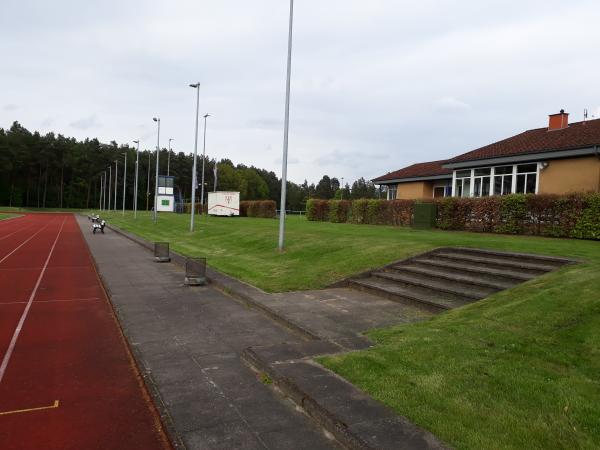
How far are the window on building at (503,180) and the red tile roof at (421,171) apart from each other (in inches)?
220

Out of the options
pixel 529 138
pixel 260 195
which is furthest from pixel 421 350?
pixel 260 195

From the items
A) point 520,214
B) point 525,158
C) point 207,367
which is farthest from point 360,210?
point 207,367

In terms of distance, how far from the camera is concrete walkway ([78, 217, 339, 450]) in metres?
4.22

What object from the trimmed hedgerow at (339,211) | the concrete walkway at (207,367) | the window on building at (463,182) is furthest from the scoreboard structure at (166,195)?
the concrete walkway at (207,367)

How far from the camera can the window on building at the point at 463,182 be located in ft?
94.7

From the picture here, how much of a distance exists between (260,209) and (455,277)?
41.6 meters

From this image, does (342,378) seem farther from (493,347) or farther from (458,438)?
(493,347)

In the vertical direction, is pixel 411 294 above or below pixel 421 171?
below

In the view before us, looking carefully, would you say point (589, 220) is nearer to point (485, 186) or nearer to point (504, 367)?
point (485, 186)

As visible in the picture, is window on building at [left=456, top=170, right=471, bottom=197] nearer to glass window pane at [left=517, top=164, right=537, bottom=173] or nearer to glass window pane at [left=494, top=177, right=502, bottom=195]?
glass window pane at [left=494, top=177, right=502, bottom=195]

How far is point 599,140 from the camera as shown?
21016 mm

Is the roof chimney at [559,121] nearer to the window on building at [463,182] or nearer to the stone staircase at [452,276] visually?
the window on building at [463,182]

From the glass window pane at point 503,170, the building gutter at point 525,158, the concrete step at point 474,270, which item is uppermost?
the building gutter at point 525,158

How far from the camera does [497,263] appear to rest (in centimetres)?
1017
